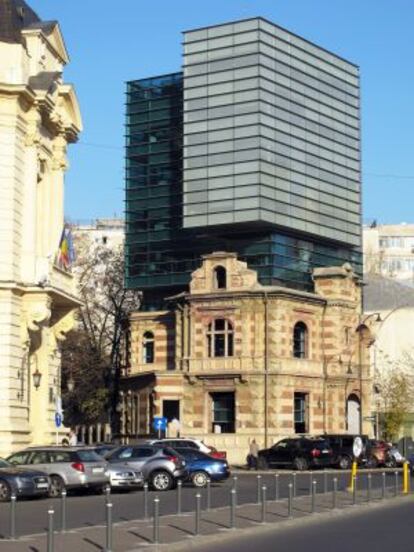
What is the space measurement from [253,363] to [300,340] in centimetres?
449

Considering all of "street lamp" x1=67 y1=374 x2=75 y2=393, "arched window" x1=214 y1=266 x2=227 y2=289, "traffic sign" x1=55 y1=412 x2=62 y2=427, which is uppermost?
"arched window" x1=214 y1=266 x2=227 y2=289

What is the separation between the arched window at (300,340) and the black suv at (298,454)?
11654 mm

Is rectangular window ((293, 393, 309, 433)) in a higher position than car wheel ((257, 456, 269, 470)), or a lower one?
higher

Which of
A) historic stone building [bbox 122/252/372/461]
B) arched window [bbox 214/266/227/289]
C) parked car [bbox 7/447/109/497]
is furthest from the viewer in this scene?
arched window [bbox 214/266/227/289]

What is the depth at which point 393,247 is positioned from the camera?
152 meters

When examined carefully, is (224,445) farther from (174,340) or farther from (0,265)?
(0,265)

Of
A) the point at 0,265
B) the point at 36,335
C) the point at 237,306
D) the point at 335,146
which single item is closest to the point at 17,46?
the point at 0,265

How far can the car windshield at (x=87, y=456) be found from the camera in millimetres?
32750

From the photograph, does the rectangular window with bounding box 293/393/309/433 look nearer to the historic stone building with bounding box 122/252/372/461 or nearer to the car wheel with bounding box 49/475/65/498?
the historic stone building with bounding box 122/252/372/461

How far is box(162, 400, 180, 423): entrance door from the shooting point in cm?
6762

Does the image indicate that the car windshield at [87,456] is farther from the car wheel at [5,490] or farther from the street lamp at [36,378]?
the street lamp at [36,378]

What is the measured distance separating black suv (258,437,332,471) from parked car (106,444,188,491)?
19897mm

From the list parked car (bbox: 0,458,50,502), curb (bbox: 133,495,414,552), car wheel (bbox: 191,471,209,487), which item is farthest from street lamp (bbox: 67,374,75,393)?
curb (bbox: 133,495,414,552)

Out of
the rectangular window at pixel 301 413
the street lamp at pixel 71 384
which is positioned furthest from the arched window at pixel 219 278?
the street lamp at pixel 71 384
